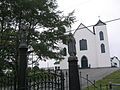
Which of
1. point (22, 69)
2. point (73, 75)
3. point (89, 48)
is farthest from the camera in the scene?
point (89, 48)

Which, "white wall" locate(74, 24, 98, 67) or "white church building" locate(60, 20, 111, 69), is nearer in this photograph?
"white church building" locate(60, 20, 111, 69)

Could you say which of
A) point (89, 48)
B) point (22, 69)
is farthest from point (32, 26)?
point (89, 48)

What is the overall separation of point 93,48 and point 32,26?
38.0 m

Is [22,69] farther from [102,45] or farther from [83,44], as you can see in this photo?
[102,45]

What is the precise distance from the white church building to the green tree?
115 feet

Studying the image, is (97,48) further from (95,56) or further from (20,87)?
(20,87)

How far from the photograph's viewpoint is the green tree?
12234mm

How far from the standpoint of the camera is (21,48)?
24.6 ft

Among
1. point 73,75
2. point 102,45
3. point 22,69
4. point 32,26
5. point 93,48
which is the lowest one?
point 73,75

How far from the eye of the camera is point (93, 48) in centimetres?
5047

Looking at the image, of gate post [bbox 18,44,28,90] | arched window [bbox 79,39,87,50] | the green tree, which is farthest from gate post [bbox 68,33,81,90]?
arched window [bbox 79,39,87,50]

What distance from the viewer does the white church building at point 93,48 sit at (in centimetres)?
4938

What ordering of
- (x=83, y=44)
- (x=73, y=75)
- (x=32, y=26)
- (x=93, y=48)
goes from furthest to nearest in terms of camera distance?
(x=83, y=44), (x=93, y=48), (x=32, y=26), (x=73, y=75)

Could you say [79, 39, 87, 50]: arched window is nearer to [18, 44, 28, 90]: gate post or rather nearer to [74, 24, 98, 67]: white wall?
[74, 24, 98, 67]: white wall
